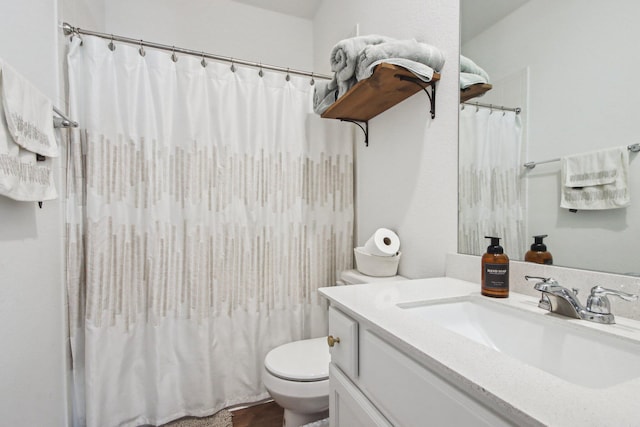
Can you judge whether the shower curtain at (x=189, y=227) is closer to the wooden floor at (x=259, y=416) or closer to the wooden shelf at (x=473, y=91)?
the wooden floor at (x=259, y=416)

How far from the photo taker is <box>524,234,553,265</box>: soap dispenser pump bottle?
0.78 m

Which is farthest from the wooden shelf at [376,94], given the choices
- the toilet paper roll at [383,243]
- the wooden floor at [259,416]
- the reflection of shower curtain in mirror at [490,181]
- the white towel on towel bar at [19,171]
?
the wooden floor at [259,416]

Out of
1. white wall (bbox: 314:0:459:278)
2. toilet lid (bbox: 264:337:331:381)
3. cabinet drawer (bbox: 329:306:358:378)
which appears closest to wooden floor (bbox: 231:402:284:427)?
toilet lid (bbox: 264:337:331:381)

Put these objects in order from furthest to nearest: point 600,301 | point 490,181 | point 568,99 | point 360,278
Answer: point 360,278
point 490,181
point 568,99
point 600,301

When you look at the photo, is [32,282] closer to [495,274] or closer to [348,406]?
[348,406]

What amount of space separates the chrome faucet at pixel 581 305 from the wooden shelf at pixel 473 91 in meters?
0.67

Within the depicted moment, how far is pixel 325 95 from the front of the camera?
57.8 inches

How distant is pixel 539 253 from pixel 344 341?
60 cm

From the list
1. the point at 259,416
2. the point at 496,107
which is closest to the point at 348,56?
the point at 496,107

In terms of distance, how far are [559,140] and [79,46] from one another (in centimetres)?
194

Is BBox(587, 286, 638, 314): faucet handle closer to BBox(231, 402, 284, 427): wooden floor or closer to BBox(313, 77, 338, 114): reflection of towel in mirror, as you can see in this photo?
BBox(313, 77, 338, 114): reflection of towel in mirror

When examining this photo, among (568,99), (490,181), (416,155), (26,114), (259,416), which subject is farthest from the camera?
(259,416)

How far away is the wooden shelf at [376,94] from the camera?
1.06m

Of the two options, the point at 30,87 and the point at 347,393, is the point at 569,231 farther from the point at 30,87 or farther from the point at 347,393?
the point at 30,87
